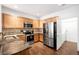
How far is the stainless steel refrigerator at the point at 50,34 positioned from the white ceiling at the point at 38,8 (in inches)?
8.7

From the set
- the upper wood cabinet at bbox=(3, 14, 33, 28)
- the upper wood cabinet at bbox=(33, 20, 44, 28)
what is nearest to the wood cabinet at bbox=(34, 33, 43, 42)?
the upper wood cabinet at bbox=(33, 20, 44, 28)

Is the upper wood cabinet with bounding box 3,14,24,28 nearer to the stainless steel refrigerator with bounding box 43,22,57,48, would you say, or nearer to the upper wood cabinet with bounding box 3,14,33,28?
the upper wood cabinet with bounding box 3,14,33,28

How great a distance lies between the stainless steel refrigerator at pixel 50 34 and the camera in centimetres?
169

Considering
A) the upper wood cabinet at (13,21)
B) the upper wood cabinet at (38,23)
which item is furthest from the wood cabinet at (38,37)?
the upper wood cabinet at (13,21)

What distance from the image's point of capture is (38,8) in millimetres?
1670

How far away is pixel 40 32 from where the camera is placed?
1707mm

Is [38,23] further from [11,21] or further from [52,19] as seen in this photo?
[11,21]

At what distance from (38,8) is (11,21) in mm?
530

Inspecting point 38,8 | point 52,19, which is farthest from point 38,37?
point 38,8

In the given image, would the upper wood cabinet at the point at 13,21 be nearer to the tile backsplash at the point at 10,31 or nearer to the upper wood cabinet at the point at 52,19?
the tile backsplash at the point at 10,31

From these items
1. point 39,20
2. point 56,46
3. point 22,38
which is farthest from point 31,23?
point 56,46

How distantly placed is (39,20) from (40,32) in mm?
220

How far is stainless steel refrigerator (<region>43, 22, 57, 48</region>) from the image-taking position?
169 centimetres
